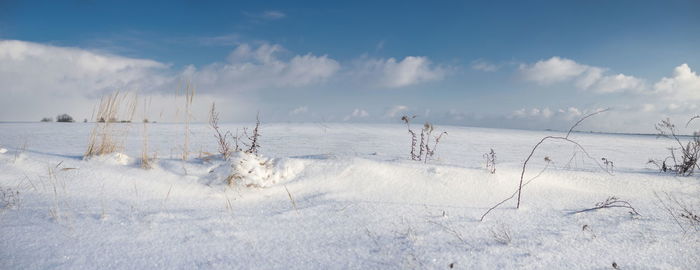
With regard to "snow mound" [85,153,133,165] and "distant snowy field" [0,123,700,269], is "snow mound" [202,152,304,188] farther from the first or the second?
"snow mound" [85,153,133,165]

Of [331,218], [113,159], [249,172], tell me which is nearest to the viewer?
[331,218]

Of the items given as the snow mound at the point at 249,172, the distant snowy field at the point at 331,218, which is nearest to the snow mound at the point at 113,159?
the distant snowy field at the point at 331,218

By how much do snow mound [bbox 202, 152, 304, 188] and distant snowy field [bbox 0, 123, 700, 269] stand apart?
3 cm

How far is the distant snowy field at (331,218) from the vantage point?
63.2 inches

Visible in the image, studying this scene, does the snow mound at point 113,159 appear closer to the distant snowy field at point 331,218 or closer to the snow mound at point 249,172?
the distant snowy field at point 331,218

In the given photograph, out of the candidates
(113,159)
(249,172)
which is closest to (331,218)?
(249,172)

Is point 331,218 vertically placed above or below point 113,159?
below

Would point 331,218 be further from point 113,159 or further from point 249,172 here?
point 113,159

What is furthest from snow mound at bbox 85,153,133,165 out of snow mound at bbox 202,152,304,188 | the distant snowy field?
snow mound at bbox 202,152,304,188

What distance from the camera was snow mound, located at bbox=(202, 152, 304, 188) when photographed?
104 inches

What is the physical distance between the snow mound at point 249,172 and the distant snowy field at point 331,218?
3cm

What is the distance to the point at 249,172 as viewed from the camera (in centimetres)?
269

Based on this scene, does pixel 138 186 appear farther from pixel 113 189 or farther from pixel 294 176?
pixel 294 176

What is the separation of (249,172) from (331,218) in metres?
0.89
